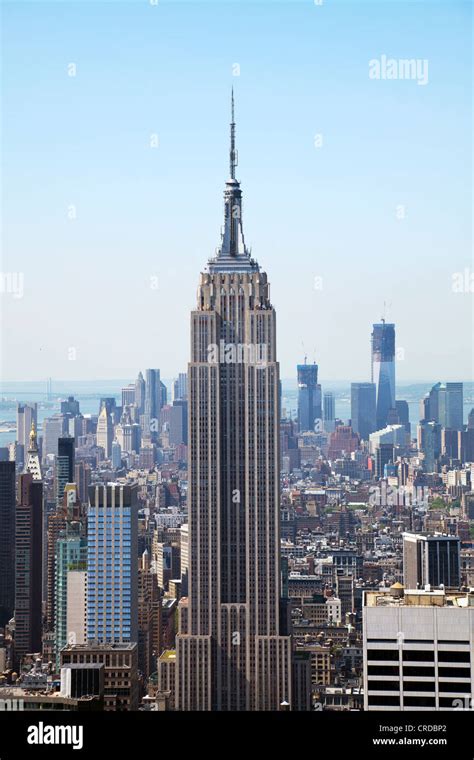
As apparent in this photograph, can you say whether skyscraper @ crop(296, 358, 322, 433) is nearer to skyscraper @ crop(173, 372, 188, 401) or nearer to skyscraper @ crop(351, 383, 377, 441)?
skyscraper @ crop(351, 383, 377, 441)

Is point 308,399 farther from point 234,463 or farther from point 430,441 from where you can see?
point 430,441

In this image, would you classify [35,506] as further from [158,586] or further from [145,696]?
[145,696]

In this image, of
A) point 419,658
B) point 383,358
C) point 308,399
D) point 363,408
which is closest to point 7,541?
point 308,399

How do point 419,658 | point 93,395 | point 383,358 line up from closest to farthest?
point 419,658
point 93,395
point 383,358

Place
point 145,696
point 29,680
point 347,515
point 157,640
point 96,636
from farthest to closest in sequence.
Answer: point 347,515, point 157,640, point 96,636, point 145,696, point 29,680

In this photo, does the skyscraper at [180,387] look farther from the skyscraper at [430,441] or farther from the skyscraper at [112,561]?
the skyscraper at [430,441]
